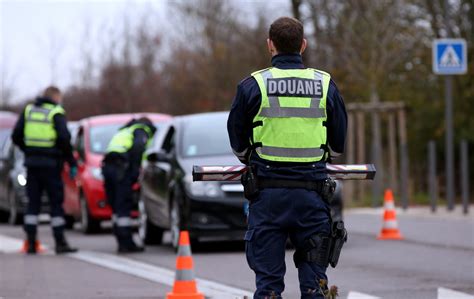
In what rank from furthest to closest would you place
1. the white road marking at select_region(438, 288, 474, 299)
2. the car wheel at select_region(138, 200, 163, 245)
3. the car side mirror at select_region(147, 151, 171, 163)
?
the car wheel at select_region(138, 200, 163, 245) → the car side mirror at select_region(147, 151, 171, 163) → the white road marking at select_region(438, 288, 474, 299)

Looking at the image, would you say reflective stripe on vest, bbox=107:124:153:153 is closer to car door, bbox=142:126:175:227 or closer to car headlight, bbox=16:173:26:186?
car door, bbox=142:126:175:227

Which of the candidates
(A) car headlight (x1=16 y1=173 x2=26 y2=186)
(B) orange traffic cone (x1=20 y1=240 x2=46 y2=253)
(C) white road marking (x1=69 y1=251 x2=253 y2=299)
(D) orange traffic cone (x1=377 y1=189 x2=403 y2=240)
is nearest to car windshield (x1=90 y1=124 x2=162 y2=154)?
(A) car headlight (x1=16 y1=173 x2=26 y2=186)

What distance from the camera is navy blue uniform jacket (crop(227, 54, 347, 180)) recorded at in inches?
259

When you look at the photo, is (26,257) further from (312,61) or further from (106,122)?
(312,61)

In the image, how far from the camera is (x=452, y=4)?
90.7 ft

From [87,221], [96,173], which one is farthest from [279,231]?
[87,221]

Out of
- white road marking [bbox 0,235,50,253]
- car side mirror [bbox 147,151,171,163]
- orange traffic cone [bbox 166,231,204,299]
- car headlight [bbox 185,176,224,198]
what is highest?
car side mirror [bbox 147,151,171,163]

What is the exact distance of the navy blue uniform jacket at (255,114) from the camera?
657cm

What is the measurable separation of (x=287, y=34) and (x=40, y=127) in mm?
8158

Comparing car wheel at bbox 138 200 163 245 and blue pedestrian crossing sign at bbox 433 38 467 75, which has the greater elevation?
blue pedestrian crossing sign at bbox 433 38 467 75

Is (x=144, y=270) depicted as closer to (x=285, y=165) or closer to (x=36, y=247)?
(x=36, y=247)

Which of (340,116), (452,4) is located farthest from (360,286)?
(452,4)

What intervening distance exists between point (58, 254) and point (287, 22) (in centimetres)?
851

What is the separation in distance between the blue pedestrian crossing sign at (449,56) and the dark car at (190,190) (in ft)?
17.4
